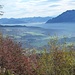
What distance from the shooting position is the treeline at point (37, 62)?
10.5 m

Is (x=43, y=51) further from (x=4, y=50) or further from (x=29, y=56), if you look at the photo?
(x=4, y=50)

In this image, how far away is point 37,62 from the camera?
11133 millimetres

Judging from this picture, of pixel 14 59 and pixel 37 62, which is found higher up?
pixel 14 59

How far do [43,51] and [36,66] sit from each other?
77 centimetres

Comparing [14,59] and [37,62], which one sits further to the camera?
[37,62]

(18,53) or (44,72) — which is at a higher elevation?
(18,53)

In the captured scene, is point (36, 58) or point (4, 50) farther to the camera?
point (36, 58)

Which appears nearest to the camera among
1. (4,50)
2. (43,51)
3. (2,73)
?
(2,73)

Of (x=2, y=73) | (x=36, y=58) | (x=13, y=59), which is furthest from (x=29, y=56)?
(x=2, y=73)

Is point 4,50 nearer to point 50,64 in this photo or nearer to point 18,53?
point 18,53

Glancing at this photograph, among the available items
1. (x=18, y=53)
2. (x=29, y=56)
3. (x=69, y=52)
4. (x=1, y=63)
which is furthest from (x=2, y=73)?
(x=69, y=52)

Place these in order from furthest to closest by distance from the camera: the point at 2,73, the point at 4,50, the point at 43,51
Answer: the point at 43,51 → the point at 4,50 → the point at 2,73

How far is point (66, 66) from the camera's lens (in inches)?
425

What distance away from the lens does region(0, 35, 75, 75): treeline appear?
10488 millimetres
